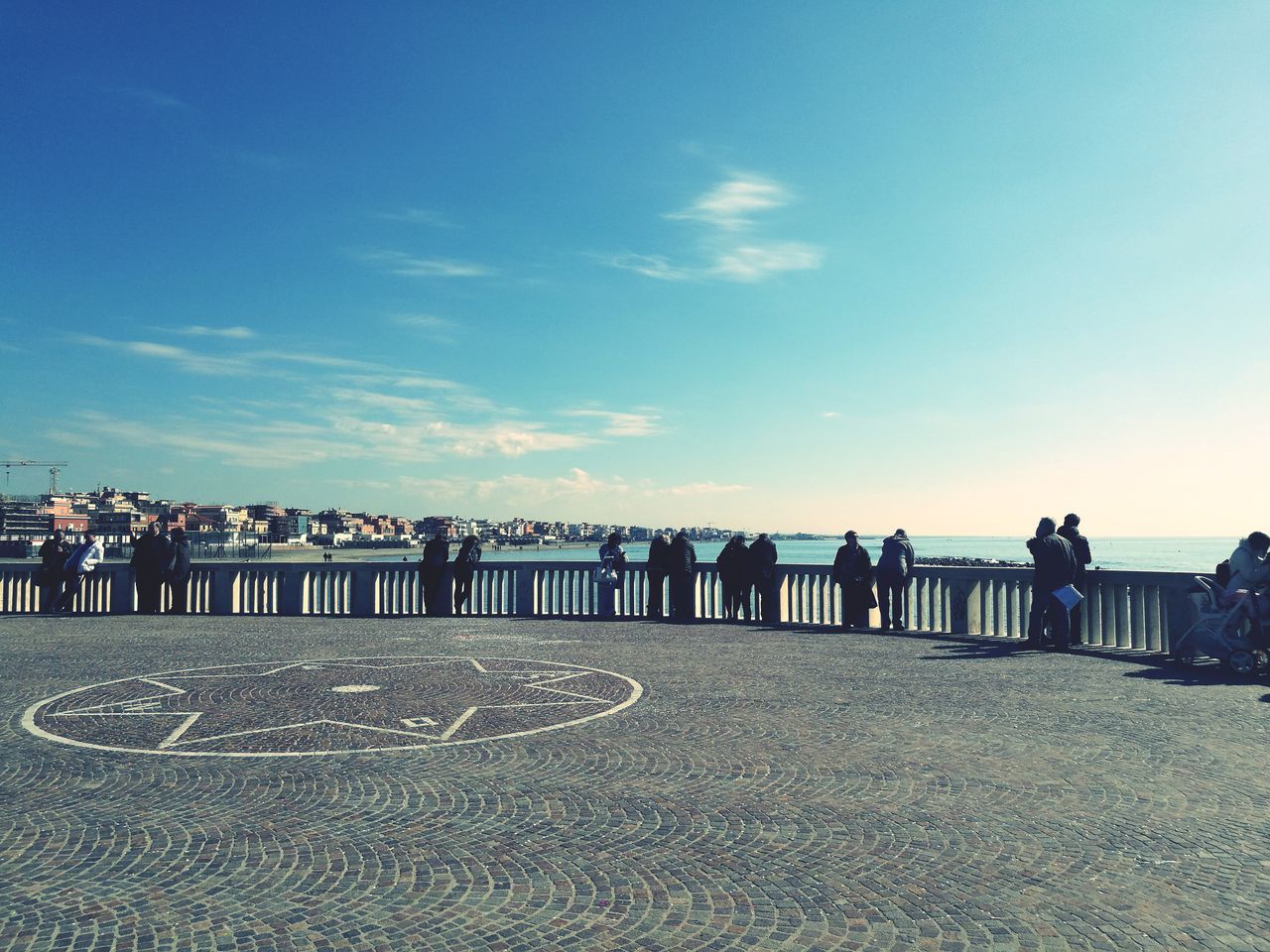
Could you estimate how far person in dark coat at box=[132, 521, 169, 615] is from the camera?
68.1ft

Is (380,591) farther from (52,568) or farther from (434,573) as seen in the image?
(52,568)

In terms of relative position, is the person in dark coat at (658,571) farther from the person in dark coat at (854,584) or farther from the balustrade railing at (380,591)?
the person in dark coat at (854,584)

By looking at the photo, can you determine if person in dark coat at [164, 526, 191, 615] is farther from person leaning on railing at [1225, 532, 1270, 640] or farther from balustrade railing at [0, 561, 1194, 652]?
person leaning on railing at [1225, 532, 1270, 640]

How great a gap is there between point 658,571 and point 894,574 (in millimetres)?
4846

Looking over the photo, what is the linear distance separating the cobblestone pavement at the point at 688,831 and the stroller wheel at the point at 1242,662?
1.84 meters

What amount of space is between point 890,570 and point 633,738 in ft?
34.7

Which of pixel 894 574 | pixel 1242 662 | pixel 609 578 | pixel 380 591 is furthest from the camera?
pixel 380 591

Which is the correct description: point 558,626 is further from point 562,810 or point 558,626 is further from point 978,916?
point 978,916

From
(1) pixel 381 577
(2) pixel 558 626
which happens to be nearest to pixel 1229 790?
(2) pixel 558 626

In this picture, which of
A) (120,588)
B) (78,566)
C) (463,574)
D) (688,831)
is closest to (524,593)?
(463,574)

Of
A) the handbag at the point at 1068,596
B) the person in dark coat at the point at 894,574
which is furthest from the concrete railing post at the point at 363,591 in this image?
the handbag at the point at 1068,596

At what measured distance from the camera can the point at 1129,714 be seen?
900cm

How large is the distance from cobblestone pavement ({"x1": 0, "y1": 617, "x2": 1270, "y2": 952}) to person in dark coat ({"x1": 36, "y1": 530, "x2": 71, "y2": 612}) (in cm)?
1245

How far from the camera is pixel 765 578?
19.0 metres
